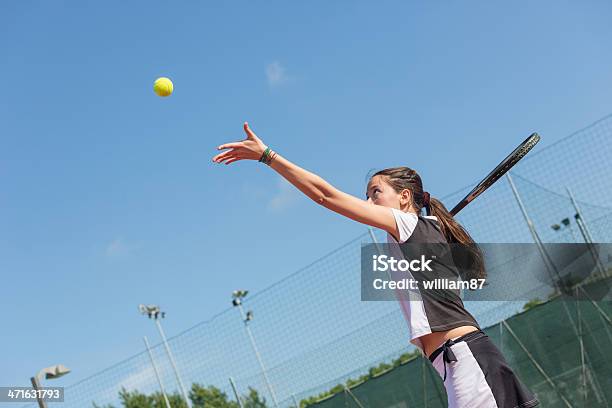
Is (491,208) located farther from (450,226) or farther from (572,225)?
(450,226)

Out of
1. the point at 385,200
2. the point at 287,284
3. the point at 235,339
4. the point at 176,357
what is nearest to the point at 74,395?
the point at 176,357

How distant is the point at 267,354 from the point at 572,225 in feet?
11.5

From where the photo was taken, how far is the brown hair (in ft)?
11.2

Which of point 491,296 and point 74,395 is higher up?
point 74,395

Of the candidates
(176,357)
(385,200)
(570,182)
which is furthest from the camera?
(176,357)

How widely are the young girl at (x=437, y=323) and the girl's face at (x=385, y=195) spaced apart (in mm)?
104

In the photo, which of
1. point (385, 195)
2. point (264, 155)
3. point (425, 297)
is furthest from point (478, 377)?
point (264, 155)

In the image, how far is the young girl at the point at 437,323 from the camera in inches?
116

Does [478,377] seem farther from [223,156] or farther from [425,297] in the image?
[223,156]

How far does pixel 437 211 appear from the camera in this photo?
11.6ft

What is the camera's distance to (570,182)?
766cm

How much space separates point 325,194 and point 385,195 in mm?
460
